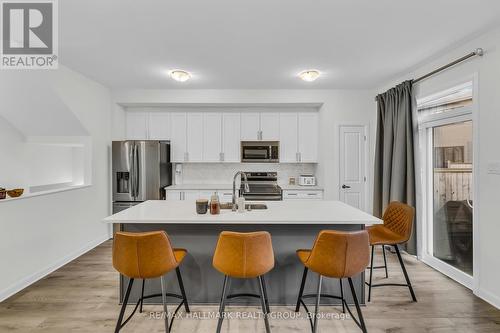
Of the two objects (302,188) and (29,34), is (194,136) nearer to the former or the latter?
(302,188)

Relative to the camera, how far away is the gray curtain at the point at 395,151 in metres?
3.59

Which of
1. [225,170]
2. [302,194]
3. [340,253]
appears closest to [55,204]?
[225,170]

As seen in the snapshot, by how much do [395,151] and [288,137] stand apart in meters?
1.87

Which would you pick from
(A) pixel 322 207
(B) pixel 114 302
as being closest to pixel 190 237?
(B) pixel 114 302

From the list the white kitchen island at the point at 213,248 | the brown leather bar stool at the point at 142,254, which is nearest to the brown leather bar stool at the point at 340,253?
the white kitchen island at the point at 213,248

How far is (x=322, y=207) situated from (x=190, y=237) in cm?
131

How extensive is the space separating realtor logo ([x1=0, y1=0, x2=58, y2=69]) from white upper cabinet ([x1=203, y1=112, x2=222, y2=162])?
2396 millimetres

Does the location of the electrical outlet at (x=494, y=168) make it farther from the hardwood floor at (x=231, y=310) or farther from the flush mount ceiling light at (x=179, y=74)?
the flush mount ceiling light at (x=179, y=74)

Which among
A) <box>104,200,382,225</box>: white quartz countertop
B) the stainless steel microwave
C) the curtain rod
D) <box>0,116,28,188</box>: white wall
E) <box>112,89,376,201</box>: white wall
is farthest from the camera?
the stainless steel microwave

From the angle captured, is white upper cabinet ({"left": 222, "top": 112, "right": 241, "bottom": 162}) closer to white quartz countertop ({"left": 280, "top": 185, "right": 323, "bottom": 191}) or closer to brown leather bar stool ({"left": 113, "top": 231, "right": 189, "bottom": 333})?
white quartz countertop ({"left": 280, "top": 185, "right": 323, "bottom": 191})

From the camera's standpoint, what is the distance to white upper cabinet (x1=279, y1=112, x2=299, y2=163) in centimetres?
509

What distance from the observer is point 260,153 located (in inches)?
198

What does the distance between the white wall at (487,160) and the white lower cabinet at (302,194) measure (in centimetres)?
230

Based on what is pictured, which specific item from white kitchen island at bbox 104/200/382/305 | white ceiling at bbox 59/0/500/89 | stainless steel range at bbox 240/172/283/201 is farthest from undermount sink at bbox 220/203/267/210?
white ceiling at bbox 59/0/500/89
